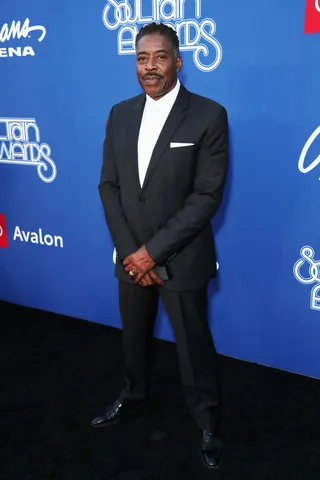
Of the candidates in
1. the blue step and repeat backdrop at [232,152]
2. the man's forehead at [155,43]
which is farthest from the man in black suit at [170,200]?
the blue step and repeat backdrop at [232,152]

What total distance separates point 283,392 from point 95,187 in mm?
1664

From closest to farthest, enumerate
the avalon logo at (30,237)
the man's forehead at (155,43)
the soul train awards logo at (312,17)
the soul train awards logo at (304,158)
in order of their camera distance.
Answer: the man's forehead at (155,43) < the soul train awards logo at (312,17) < the soul train awards logo at (304,158) < the avalon logo at (30,237)

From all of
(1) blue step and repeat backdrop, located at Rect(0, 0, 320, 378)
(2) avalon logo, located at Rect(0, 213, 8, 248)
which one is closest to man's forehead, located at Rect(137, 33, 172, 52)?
(1) blue step and repeat backdrop, located at Rect(0, 0, 320, 378)

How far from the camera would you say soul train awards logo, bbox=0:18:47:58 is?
10.0ft

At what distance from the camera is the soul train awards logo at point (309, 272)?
8.36 ft

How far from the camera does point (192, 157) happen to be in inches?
73.3

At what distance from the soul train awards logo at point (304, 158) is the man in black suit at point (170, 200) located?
704 mm

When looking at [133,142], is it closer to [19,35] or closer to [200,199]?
[200,199]

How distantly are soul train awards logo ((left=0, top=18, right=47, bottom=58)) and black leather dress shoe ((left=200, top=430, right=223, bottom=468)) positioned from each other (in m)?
2.49

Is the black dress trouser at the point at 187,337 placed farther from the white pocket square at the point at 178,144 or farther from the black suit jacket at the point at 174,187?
the white pocket square at the point at 178,144

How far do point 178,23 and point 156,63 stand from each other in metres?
0.92

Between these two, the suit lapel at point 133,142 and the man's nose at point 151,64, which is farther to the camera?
the suit lapel at point 133,142

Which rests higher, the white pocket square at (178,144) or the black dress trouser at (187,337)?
the white pocket square at (178,144)

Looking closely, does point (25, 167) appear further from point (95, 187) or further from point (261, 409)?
point (261, 409)
